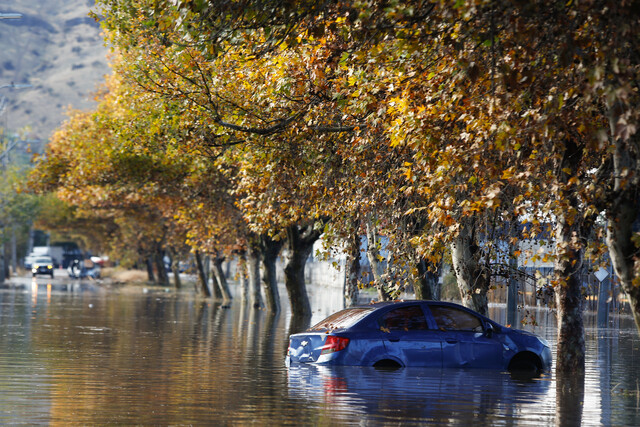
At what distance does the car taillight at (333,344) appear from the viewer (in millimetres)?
15609

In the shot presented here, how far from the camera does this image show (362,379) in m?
14.5

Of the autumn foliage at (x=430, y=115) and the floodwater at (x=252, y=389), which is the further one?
the floodwater at (x=252, y=389)

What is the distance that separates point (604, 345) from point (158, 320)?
1351 centimetres

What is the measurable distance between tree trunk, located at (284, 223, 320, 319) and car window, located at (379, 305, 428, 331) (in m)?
17.7

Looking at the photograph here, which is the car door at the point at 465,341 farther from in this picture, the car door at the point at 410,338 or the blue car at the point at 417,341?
the car door at the point at 410,338

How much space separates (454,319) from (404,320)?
3.00ft

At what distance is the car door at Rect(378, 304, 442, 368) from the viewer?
52.3 ft

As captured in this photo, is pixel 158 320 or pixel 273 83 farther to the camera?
pixel 158 320

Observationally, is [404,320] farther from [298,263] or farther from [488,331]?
[298,263]

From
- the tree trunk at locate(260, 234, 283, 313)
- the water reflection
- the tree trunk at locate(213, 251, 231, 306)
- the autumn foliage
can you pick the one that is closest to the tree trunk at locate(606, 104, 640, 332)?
the autumn foliage

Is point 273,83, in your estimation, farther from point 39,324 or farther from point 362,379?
point 39,324

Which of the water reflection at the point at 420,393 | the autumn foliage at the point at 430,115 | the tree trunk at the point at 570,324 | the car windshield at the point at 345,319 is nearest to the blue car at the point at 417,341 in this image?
the car windshield at the point at 345,319

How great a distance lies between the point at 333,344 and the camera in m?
15.7

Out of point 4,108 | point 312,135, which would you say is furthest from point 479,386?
point 4,108
